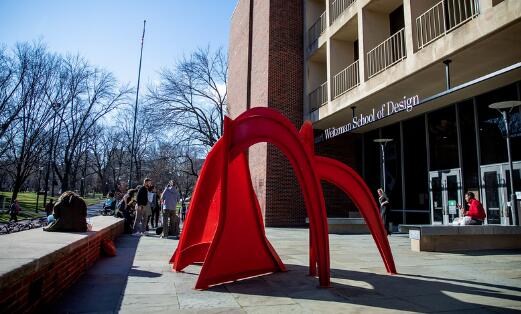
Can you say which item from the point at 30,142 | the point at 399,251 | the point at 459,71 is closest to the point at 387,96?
the point at 459,71

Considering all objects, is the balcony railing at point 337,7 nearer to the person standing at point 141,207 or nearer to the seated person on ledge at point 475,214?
the seated person on ledge at point 475,214

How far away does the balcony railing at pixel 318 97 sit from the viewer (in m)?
17.5

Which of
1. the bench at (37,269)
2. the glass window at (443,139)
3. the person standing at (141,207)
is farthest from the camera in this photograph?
the glass window at (443,139)

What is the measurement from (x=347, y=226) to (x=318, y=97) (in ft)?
20.5

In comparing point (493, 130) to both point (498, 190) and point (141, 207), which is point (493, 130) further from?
point (141, 207)

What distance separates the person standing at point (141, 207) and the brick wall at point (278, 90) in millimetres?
5991

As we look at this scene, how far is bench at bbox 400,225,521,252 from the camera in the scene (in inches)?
373

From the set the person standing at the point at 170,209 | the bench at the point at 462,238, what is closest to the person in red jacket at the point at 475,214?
the bench at the point at 462,238

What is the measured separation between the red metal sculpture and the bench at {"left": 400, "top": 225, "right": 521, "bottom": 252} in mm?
3542

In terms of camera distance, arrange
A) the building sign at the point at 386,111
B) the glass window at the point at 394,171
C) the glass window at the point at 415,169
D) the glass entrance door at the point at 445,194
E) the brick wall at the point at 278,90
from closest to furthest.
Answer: the building sign at the point at 386,111 < the glass entrance door at the point at 445,194 < the glass window at the point at 415,169 < the glass window at the point at 394,171 < the brick wall at the point at 278,90

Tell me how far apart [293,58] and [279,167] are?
5.73 meters

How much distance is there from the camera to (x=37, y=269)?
3.68 meters

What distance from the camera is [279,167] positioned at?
709 inches

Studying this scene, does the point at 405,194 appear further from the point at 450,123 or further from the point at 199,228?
the point at 199,228
